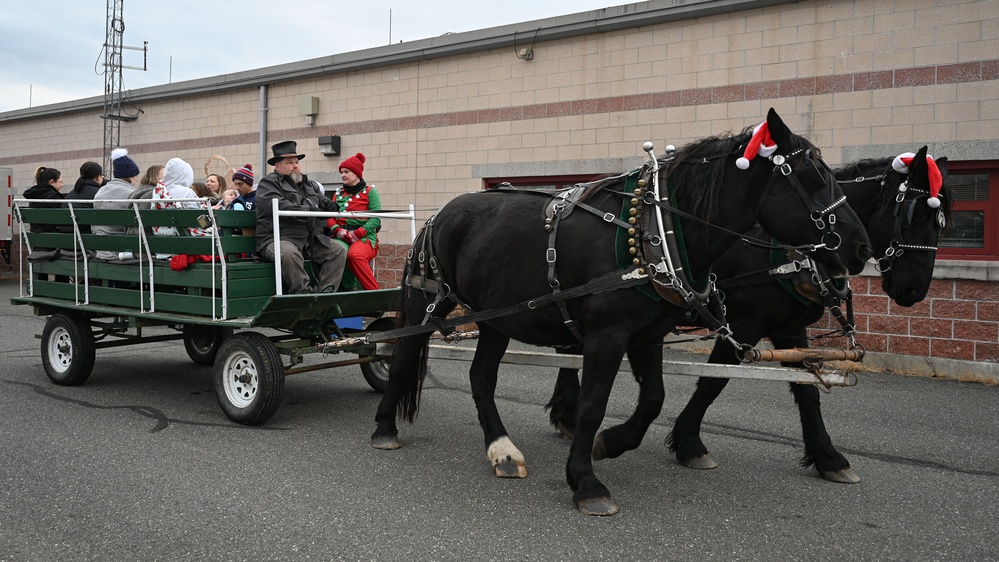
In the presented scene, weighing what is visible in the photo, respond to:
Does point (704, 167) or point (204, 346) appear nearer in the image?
point (704, 167)

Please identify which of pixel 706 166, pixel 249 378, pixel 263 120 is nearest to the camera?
pixel 706 166

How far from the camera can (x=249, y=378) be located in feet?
20.1

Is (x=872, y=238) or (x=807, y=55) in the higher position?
(x=807, y=55)

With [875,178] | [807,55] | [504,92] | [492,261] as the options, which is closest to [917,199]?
[875,178]

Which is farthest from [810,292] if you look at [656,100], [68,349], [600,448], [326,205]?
[656,100]

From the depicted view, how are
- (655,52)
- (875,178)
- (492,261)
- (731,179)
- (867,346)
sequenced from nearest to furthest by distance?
(731,179), (492,261), (875,178), (867,346), (655,52)

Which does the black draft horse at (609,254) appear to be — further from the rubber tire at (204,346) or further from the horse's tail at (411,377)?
the rubber tire at (204,346)

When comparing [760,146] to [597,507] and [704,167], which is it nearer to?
[704,167]

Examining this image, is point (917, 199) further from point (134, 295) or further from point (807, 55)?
point (134, 295)

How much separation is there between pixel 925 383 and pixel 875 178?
3.99m

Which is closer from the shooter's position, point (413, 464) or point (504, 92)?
point (413, 464)

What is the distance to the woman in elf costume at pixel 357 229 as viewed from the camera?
6879 millimetres

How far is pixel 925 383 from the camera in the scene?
8.30m

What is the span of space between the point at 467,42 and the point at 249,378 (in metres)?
8.05
